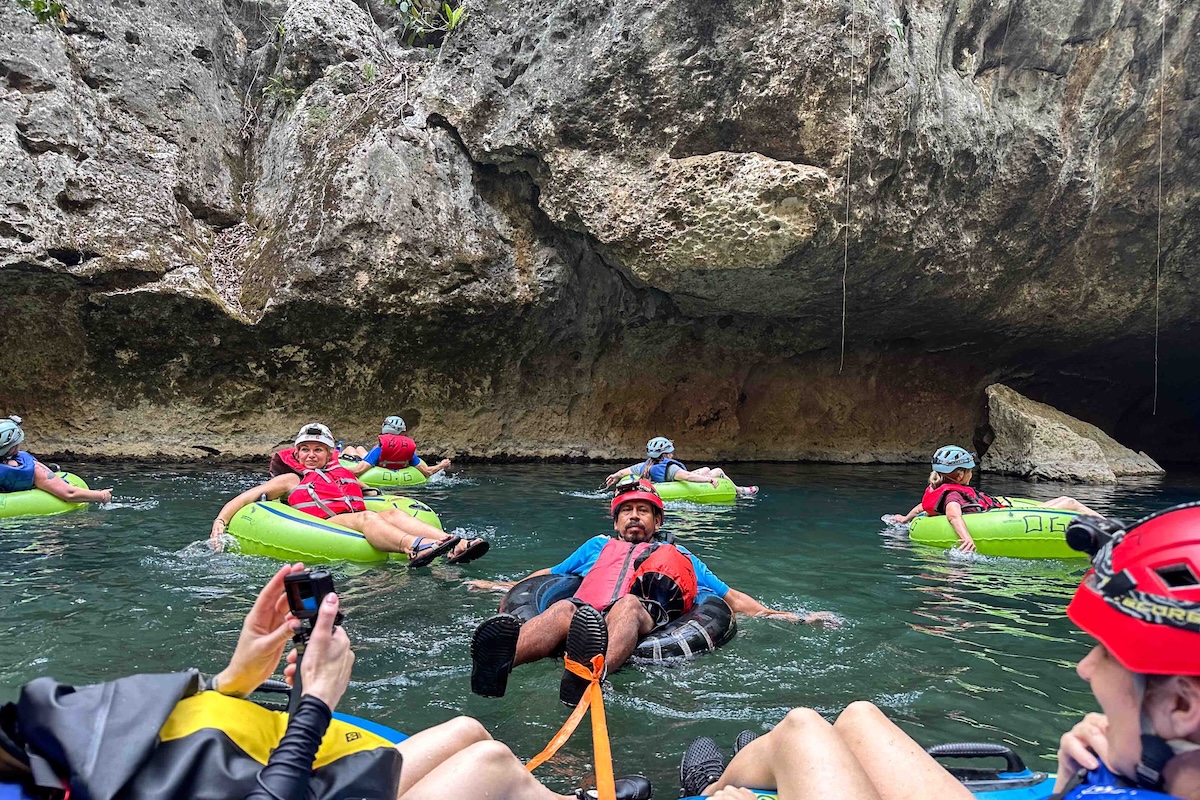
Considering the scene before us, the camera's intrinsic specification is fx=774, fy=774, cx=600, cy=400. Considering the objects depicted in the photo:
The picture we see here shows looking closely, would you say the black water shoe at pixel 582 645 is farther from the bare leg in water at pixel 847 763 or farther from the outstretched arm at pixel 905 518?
the outstretched arm at pixel 905 518

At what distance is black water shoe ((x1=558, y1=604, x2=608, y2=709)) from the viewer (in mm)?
3377

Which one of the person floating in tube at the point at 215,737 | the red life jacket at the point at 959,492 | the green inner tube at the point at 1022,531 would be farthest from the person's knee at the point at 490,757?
the red life jacket at the point at 959,492

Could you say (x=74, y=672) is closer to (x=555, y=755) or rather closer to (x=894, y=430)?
(x=555, y=755)

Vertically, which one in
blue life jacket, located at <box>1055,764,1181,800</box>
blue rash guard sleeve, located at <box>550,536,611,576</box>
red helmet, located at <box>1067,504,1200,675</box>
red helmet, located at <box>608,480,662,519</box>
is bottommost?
blue rash guard sleeve, located at <box>550,536,611,576</box>

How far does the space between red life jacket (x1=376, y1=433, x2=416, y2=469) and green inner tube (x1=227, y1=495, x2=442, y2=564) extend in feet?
16.9

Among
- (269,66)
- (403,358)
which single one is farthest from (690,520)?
(269,66)

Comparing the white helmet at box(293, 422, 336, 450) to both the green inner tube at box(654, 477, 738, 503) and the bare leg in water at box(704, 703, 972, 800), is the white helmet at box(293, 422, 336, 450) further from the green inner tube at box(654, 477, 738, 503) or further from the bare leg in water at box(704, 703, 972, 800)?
the bare leg in water at box(704, 703, 972, 800)

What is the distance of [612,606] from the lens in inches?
175

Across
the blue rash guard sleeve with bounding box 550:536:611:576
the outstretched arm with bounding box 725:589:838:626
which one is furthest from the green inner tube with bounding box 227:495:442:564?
the outstretched arm with bounding box 725:589:838:626

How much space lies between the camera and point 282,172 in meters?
15.2

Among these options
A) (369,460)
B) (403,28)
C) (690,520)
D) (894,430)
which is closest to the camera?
(690,520)

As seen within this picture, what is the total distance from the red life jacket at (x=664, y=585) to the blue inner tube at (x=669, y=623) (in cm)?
7

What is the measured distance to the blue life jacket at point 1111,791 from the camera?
1416 millimetres

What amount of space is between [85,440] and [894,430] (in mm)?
17410
